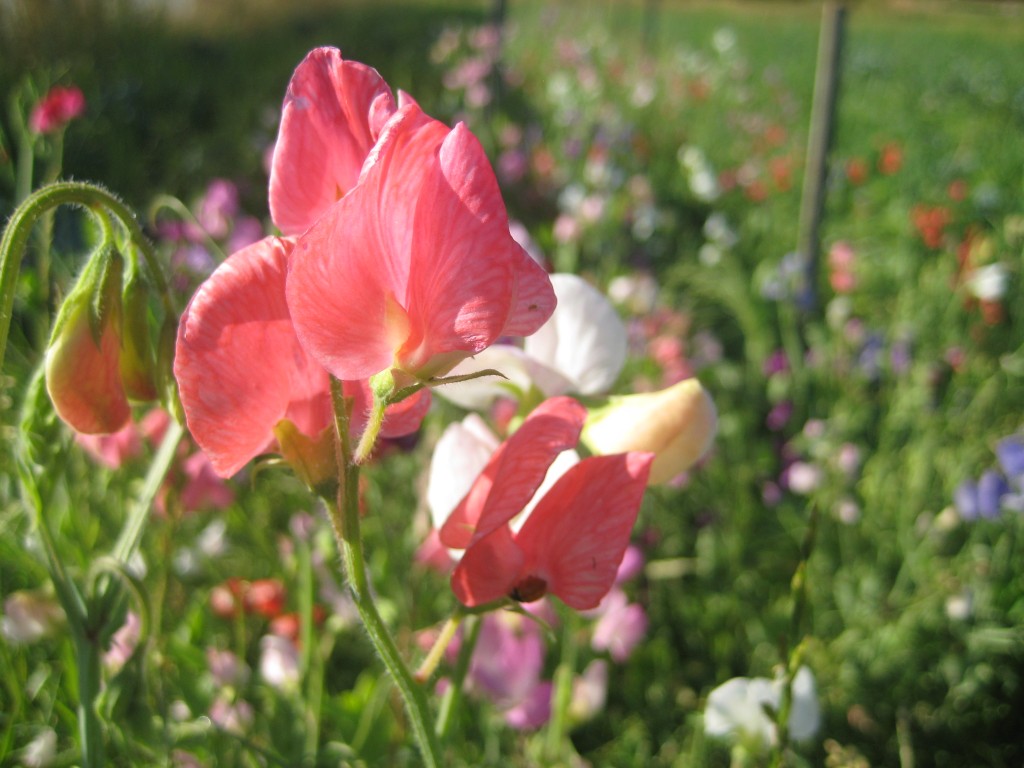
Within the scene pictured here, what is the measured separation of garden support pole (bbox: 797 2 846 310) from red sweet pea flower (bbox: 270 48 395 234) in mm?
1914

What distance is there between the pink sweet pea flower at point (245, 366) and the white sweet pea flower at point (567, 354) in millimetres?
124

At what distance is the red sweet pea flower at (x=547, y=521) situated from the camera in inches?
13.0

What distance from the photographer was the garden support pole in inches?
84.0

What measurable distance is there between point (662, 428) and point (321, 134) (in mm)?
196

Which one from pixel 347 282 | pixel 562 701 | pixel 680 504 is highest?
pixel 347 282

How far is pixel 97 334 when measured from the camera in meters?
0.38

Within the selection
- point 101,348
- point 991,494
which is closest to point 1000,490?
point 991,494

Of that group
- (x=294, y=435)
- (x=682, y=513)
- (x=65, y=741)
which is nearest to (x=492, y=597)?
(x=294, y=435)

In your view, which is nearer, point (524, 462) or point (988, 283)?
point (524, 462)

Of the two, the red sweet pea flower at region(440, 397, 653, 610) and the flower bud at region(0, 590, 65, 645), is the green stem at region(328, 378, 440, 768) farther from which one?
the flower bud at region(0, 590, 65, 645)

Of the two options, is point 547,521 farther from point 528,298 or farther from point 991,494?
point 991,494

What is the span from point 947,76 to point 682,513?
730 centimetres

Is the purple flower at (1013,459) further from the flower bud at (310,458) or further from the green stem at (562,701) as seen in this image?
the flower bud at (310,458)

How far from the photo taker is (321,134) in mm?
328
